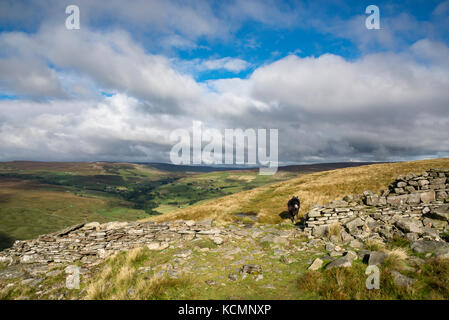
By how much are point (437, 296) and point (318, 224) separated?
841 cm

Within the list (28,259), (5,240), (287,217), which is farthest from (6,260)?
(5,240)

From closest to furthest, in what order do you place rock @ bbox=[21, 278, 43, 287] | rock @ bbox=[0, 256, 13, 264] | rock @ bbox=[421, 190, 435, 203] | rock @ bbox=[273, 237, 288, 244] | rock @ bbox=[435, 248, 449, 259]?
rock @ bbox=[435, 248, 449, 259]
rock @ bbox=[21, 278, 43, 287]
rock @ bbox=[0, 256, 13, 264]
rock @ bbox=[273, 237, 288, 244]
rock @ bbox=[421, 190, 435, 203]

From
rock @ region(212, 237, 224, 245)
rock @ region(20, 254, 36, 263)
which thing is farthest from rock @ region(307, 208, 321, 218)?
rock @ region(20, 254, 36, 263)

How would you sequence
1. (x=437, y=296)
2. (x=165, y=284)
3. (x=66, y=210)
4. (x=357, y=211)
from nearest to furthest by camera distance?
(x=437, y=296) < (x=165, y=284) < (x=357, y=211) < (x=66, y=210)

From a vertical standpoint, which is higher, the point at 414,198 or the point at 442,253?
the point at 414,198

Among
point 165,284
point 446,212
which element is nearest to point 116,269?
point 165,284

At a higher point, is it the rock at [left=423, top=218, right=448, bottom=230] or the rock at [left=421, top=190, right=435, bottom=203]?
the rock at [left=421, top=190, right=435, bottom=203]

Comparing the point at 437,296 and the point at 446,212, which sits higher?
the point at 446,212

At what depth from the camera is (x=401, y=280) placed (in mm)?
6258

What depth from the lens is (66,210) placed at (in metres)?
159

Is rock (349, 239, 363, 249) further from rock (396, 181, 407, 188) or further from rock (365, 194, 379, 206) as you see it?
rock (396, 181, 407, 188)

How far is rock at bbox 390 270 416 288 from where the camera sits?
609 cm

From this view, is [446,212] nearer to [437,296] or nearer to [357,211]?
[357,211]

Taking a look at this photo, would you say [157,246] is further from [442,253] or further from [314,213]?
[442,253]
